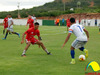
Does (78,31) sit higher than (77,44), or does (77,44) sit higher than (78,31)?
(78,31)

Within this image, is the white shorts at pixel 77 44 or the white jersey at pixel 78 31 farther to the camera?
the white shorts at pixel 77 44

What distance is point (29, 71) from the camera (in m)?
8.78

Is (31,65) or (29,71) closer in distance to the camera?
(29,71)

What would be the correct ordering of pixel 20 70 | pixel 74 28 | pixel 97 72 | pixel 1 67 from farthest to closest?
pixel 74 28, pixel 1 67, pixel 20 70, pixel 97 72

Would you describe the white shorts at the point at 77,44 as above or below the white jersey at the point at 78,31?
below

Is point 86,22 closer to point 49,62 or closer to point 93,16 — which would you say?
point 93,16

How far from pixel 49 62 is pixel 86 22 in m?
60.8

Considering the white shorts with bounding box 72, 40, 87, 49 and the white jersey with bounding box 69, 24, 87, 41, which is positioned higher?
the white jersey with bounding box 69, 24, 87, 41

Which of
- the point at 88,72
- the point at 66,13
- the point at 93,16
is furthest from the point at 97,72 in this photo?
the point at 66,13

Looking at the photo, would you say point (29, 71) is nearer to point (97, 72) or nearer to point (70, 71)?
point (70, 71)

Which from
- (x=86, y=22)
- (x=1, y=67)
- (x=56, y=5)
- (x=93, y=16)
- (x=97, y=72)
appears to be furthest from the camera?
(x=56, y=5)

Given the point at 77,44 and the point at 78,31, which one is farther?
the point at 77,44

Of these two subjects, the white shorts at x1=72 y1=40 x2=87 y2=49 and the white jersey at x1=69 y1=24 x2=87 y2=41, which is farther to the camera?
the white shorts at x1=72 y1=40 x2=87 y2=49

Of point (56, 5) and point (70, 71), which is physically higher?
point (56, 5)
